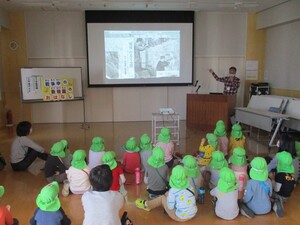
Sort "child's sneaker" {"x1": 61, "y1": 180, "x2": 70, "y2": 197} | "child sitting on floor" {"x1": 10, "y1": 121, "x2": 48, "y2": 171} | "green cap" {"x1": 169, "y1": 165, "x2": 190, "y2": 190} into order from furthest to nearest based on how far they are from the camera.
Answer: "child sitting on floor" {"x1": 10, "y1": 121, "x2": 48, "y2": 171} → "child's sneaker" {"x1": 61, "y1": 180, "x2": 70, "y2": 197} → "green cap" {"x1": 169, "y1": 165, "x2": 190, "y2": 190}

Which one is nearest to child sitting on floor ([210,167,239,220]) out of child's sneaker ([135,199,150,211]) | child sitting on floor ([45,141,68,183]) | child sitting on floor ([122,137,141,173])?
child's sneaker ([135,199,150,211])

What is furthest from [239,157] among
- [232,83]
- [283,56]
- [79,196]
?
[283,56]

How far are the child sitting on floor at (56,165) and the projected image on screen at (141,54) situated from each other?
13.9ft

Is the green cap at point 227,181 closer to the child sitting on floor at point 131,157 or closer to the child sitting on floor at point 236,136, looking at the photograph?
the child sitting on floor at point 131,157

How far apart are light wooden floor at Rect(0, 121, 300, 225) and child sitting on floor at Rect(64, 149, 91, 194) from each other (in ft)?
0.36

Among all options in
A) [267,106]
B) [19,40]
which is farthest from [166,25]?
[19,40]

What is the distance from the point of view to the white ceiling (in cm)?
626

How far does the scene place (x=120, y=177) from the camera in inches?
119

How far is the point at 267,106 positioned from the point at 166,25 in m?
3.26

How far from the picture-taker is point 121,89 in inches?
299

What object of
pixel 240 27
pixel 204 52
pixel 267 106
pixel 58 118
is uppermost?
pixel 240 27

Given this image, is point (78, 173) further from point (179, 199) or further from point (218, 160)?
point (218, 160)

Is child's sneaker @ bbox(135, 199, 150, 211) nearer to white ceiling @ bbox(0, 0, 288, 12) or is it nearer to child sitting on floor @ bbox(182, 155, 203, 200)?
child sitting on floor @ bbox(182, 155, 203, 200)

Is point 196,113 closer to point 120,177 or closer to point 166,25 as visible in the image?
point 166,25
